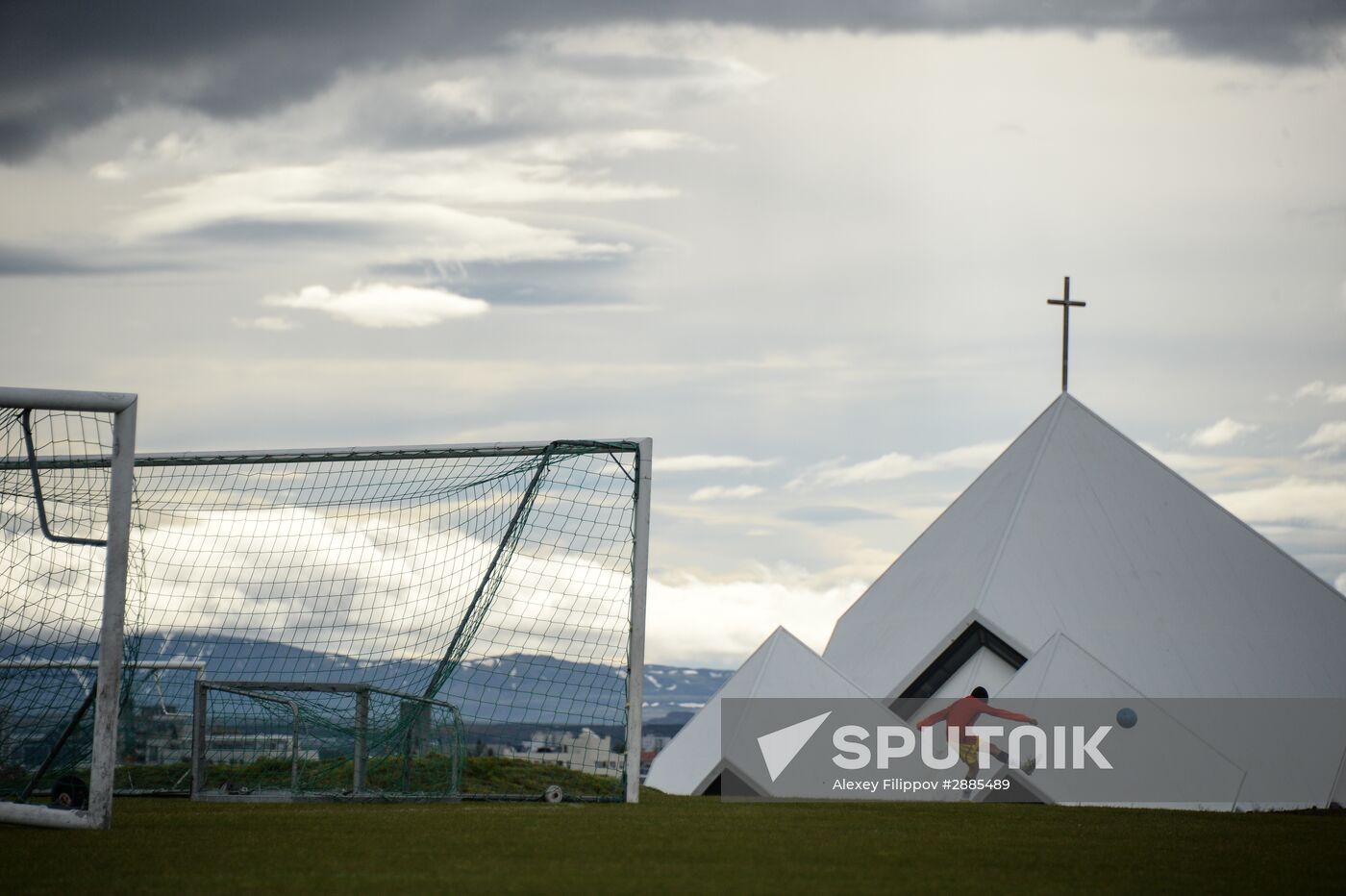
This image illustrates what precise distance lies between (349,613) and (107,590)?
4.78 m

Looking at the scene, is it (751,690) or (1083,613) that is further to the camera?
(1083,613)

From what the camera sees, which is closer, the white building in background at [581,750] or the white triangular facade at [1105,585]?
the white building in background at [581,750]

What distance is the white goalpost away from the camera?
950 cm

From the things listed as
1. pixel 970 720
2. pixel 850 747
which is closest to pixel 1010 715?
Answer: pixel 970 720

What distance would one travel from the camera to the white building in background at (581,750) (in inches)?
516

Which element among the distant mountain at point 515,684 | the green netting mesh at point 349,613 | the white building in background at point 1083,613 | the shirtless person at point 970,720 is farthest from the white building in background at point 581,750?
the white building in background at point 1083,613

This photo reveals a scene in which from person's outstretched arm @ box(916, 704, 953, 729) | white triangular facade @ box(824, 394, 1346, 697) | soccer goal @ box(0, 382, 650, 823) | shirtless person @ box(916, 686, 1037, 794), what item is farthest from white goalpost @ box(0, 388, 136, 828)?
white triangular facade @ box(824, 394, 1346, 697)

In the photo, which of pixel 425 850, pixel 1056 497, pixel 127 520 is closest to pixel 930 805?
pixel 425 850

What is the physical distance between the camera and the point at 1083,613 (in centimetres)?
2203

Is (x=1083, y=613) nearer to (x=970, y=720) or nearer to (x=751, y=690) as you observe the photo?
(x=970, y=720)

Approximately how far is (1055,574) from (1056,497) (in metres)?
1.69

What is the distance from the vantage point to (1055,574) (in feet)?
73.9

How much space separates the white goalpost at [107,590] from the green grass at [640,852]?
0.60 ft

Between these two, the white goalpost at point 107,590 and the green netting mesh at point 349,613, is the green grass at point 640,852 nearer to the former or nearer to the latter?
the white goalpost at point 107,590
